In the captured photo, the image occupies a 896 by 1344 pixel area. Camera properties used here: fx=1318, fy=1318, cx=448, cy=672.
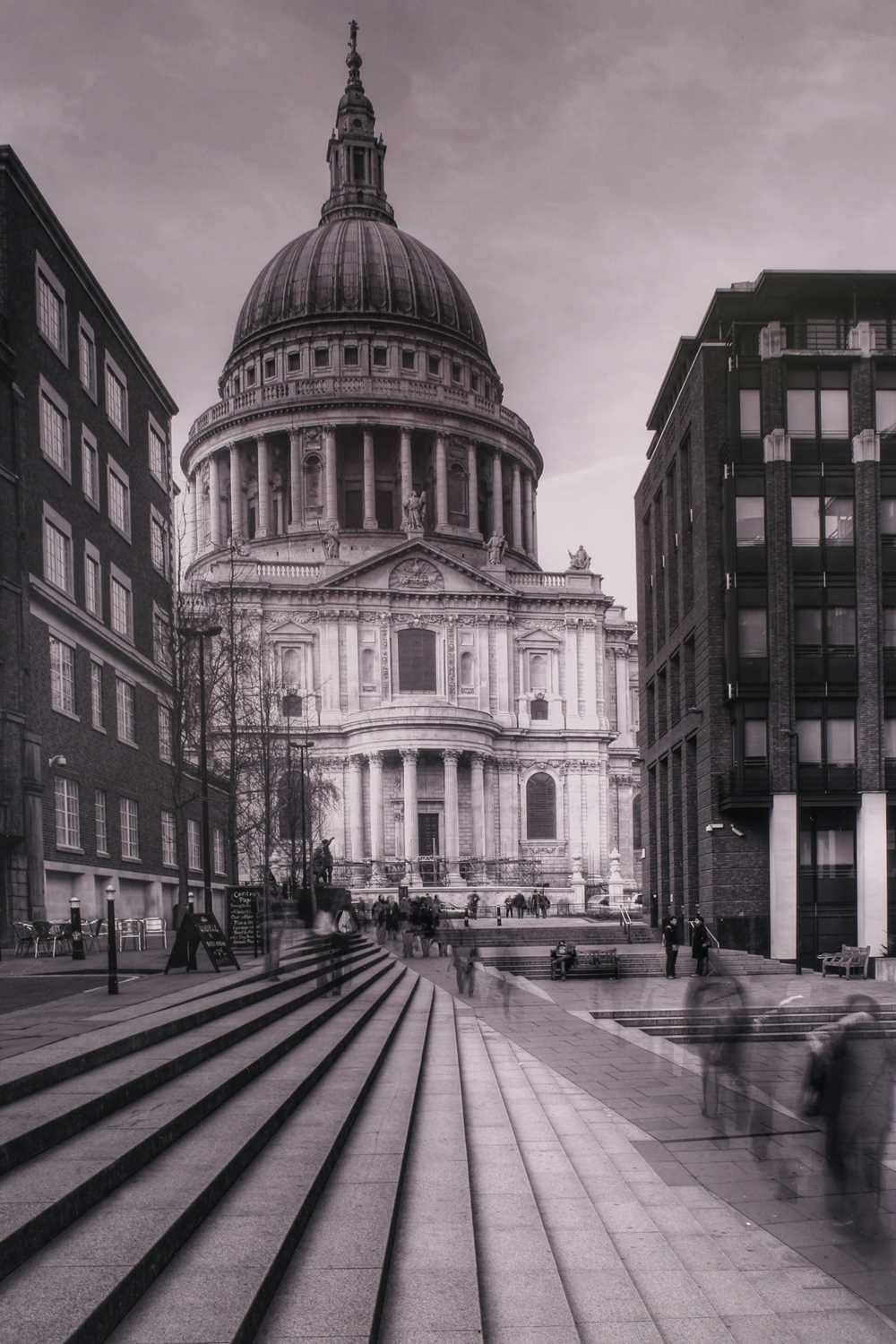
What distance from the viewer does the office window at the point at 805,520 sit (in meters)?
43.7

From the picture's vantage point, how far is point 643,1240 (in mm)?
9391

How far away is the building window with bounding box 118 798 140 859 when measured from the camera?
37844 mm

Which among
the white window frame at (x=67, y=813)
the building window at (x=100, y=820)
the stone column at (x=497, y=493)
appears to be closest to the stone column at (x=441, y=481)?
the stone column at (x=497, y=493)

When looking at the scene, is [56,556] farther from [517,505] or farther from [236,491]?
[517,505]

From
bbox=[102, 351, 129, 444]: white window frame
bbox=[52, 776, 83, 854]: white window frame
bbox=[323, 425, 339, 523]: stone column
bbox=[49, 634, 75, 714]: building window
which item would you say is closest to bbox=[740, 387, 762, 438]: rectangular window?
bbox=[102, 351, 129, 444]: white window frame

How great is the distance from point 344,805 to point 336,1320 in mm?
84184

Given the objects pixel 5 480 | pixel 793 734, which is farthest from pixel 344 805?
pixel 5 480

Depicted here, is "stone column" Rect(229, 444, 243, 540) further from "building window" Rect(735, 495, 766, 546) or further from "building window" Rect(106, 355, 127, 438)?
"building window" Rect(735, 495, 766, 546)

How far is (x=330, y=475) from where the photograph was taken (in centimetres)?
11125

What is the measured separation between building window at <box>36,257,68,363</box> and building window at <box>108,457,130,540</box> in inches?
204

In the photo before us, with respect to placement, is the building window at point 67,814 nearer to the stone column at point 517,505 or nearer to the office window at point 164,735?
the office window at point 164,735

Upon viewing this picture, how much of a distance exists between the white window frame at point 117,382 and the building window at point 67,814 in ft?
38.4

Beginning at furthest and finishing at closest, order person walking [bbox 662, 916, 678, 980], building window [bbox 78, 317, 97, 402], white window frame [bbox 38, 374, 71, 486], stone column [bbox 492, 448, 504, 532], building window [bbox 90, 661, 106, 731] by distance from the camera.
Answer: stone column [bbox 492, 448, 504, 532]
building window [bbox 78, 317, 97, 402]
building window [bbox 90, 661, 106, 731]
person walking [bbox 662, 916, 678, 980]
white window frame [bbox 38, 374, 71, 486]

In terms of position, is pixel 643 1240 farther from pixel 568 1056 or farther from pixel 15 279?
pixel 15 279
